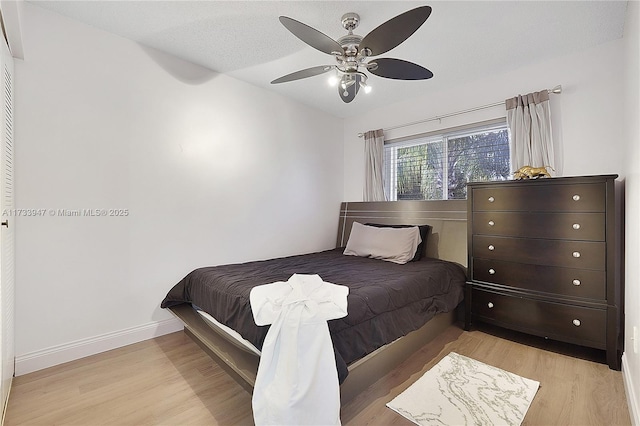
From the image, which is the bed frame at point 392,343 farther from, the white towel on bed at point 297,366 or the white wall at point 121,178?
the white wall at point 121,178

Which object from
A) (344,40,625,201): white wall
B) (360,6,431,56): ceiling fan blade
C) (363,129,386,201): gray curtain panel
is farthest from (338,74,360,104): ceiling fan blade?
(363,129,386,201): gray curtain panel

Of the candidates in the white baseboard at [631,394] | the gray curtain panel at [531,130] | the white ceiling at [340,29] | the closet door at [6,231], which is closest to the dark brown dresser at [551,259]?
the white baseboard at [631,394]

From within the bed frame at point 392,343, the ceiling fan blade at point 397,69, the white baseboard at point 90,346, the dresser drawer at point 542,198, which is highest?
the ceiling fan blade at point 397,69

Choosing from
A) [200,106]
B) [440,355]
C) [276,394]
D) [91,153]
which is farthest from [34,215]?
[440,355]

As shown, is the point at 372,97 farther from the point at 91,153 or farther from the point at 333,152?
the point at 91,153

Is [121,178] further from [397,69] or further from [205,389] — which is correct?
[397,69]

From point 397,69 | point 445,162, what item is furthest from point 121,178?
point 445,162

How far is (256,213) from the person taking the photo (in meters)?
3.42

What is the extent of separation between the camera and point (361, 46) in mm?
1876

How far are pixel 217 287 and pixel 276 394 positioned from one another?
102cm

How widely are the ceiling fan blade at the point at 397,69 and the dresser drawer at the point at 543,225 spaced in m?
1.43

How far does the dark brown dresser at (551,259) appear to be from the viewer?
85.8 inches

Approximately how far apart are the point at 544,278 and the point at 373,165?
2.32m

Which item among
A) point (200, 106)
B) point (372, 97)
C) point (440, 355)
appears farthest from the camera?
point (372, 97)
